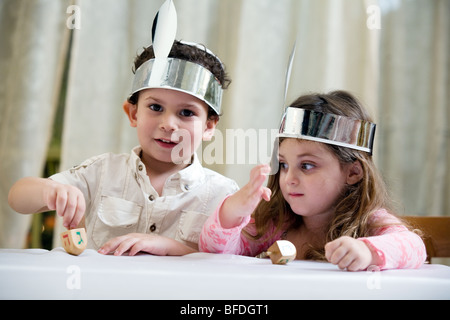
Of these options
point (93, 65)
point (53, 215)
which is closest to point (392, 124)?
point (93, 65)

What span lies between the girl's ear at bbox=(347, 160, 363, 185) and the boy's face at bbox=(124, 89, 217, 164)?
0.32 metres

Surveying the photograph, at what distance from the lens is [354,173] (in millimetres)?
944

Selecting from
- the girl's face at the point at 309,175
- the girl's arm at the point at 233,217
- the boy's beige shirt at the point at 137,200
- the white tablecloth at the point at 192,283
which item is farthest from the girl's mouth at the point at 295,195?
the white tablecloth at the point at 192,283

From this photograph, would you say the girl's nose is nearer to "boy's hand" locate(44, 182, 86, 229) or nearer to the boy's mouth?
the boy's mouth

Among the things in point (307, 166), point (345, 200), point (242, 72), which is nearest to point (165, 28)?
point (307, 166)

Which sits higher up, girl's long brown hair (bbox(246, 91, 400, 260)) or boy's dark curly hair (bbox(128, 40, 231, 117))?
boy's dark curly hair (bbox(128, 40, 231, 117))

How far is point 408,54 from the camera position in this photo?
5.42 feet

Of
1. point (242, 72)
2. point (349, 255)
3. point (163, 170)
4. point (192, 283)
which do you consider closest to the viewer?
A: point (192, 283)

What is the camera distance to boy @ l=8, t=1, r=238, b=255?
0.99 metres

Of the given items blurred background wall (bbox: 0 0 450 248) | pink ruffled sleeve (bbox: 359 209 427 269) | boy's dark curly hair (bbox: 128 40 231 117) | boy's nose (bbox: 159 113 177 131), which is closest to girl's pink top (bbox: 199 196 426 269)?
pink ruffled sleeve (bbox: 359 209 427 269)

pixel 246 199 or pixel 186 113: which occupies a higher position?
pixel 186 113

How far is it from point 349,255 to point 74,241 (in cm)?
40

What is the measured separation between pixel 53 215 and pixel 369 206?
120 cm

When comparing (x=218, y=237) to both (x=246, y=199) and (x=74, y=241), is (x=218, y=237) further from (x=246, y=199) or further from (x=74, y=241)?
(x=74, y=241)
